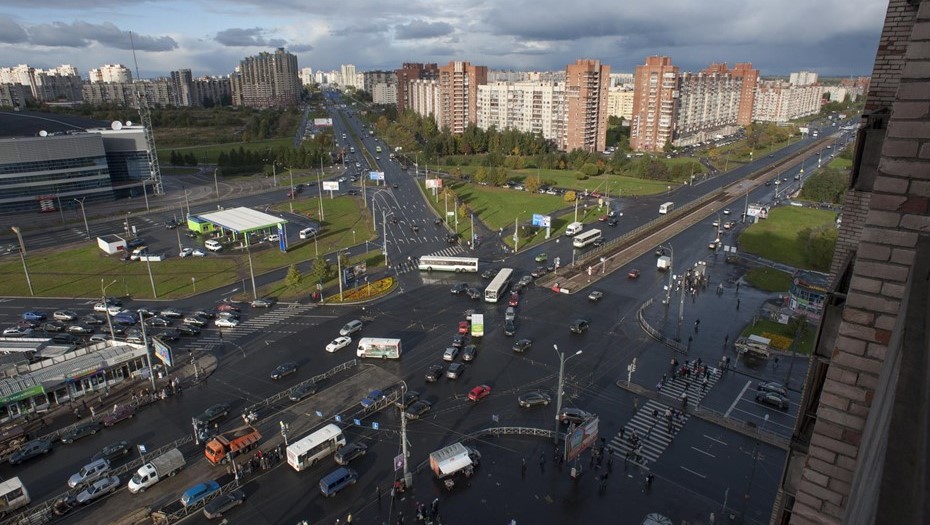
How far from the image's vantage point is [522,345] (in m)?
47.2

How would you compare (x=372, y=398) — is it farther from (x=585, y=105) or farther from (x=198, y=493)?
(x=585, y=105)

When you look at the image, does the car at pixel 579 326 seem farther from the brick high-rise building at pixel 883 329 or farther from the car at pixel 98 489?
the brick high-rise building at pixel 883 329

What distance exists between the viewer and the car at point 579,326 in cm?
5050

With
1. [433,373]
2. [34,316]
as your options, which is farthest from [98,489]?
[34,316]

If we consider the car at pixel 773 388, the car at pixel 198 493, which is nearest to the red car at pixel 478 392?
the car at pixel 198 493

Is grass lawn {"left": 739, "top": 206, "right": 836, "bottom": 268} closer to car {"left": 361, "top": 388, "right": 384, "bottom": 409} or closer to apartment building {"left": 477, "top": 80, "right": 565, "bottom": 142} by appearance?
car {"left": 361, "top": 388, "right": 384, "bottom": 409}

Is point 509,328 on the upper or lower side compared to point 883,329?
lower

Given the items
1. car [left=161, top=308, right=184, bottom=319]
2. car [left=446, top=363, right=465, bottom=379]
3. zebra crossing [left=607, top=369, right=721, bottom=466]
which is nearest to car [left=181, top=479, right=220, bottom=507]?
car [left=446, top=363, right=465, bottom=379]

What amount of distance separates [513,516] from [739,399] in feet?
Result: 68.8

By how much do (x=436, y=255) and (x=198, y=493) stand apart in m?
46.5

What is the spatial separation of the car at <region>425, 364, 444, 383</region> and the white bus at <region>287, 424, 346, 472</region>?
29.9 feet

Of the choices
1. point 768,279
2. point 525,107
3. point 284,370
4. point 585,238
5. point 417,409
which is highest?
point 525,107

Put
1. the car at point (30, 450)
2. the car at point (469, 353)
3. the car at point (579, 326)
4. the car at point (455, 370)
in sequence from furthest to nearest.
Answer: the car at point (579, 326)
the car at point (469, 353)
the car at point (455, 370)
the car at point (30, 450)

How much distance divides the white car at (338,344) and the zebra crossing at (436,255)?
19248mm
